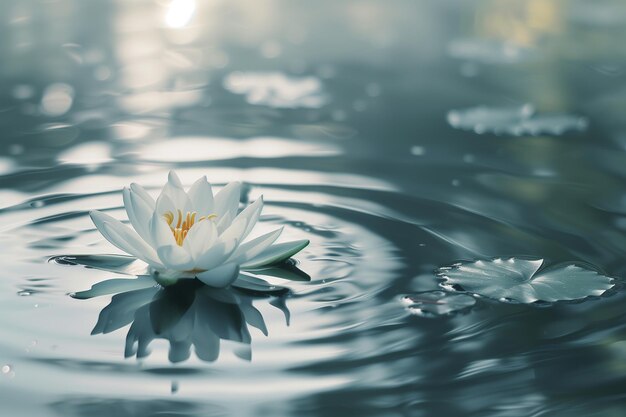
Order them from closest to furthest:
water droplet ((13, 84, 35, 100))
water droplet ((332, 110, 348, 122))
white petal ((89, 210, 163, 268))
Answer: white petal ((89, 210, 163, 268)), water droplet ((332, 110, 348, 122)), water droplet ((13, 84, 35, 100))

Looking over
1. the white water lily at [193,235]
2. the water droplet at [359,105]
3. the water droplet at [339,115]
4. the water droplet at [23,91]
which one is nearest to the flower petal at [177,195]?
the white water lily at [193,235]

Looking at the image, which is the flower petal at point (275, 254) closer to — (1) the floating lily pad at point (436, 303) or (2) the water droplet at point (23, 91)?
(1) the floating lily pad at point (436, 303)

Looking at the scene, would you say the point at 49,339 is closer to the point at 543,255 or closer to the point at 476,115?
the point at 543,255

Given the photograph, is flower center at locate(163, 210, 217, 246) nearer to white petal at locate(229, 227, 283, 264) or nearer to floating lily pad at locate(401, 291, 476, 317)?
white petal at locate(229, 227, 283, 264)

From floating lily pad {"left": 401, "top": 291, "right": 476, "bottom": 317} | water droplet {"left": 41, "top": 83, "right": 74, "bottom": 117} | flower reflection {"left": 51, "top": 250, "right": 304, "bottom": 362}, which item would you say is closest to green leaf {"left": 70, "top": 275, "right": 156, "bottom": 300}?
flower reflection {"left": 51, "top": 250, "right": 304, "bottom": 362}

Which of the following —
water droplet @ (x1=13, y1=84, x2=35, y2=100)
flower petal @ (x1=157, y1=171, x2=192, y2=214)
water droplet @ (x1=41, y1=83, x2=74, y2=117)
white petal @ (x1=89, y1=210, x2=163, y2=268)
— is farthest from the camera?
water droplet @ (x1=13, y1=84, x2=35, y2=100)

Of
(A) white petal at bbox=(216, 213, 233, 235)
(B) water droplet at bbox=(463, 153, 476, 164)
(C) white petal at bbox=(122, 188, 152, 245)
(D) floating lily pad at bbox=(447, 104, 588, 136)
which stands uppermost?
(D) floating lily pad at bbox=(447, 104, 588, 136)

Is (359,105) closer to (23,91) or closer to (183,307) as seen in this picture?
(23,91)
